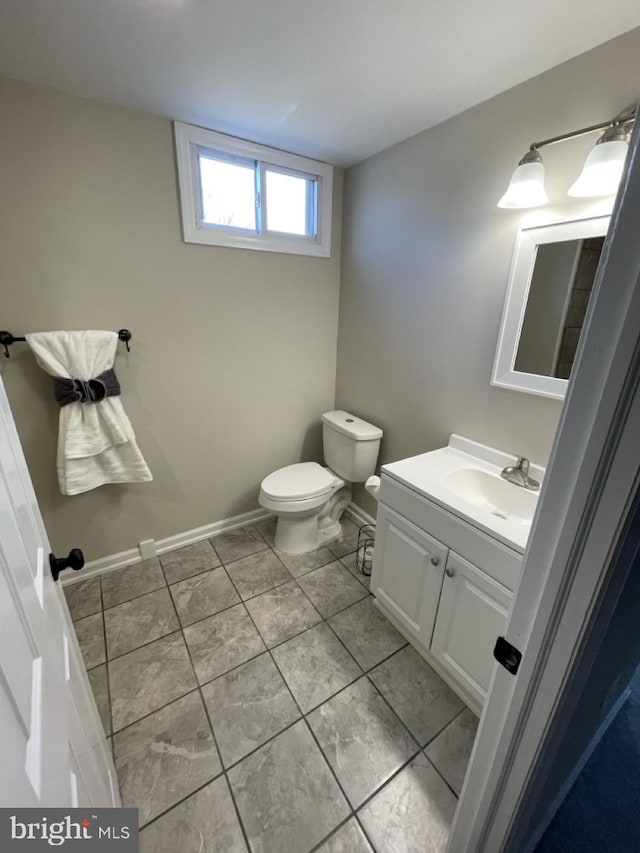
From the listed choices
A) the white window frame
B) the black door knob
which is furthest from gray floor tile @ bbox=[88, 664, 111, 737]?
the white window frame

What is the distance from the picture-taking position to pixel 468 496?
4.96ft

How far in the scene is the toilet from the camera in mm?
1966

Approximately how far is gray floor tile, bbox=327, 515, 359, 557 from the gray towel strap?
4.93 ft

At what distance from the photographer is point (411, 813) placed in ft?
3.46

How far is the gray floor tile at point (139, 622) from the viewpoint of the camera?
156 cm

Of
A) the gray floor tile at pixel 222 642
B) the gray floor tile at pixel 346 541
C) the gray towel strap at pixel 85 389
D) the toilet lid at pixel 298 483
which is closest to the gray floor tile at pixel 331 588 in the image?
the gray floor tile at pixel 346 541

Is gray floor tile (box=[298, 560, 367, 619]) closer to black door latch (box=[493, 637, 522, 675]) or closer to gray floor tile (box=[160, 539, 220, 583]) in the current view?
gray floor tile (box=[160, 539, 220, 583])

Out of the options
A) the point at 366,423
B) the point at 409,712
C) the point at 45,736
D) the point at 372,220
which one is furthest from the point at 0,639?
the point at 372,220

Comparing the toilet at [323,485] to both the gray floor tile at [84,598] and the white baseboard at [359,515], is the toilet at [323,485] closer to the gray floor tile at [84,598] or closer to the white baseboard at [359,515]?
the white baseboard at [359,515]

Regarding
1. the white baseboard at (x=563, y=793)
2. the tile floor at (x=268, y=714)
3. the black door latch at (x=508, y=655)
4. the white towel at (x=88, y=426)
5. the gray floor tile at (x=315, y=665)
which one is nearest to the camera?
the black door latch at (x=508, y=655)

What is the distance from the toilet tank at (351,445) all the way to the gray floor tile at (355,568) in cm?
46

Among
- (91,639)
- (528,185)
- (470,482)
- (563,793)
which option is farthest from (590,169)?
(91,639)

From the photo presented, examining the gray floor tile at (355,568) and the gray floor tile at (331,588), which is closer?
the gray floor tile at (331,588)

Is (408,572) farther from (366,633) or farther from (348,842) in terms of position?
(348,842)
